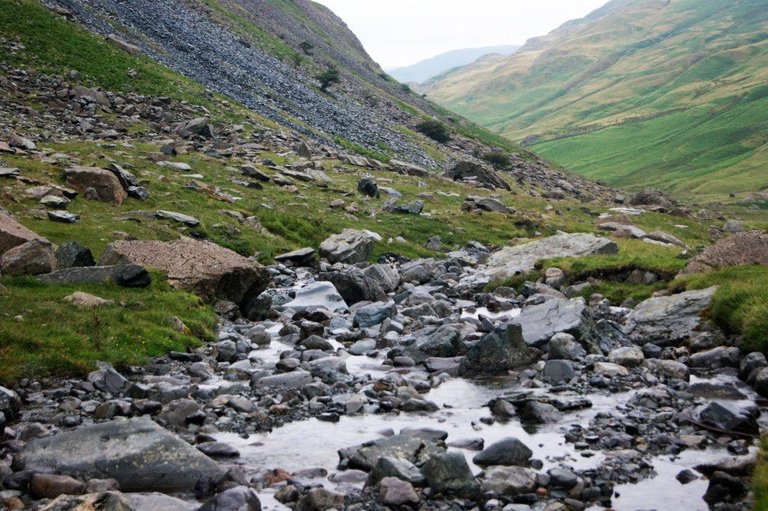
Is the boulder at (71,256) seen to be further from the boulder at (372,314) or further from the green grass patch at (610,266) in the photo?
the green grass patch at (610,266)

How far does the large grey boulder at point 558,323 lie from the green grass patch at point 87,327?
1015 cm

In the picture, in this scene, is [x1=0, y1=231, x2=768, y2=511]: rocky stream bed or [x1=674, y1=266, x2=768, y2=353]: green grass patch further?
[x1=674, y1=266, x2=768, y2=353]: green grass patch

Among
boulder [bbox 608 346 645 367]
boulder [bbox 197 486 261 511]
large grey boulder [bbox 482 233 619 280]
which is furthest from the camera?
large grey boulder [bbox 482 233 619 280]

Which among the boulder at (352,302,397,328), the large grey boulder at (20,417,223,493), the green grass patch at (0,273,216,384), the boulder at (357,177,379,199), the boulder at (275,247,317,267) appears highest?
the boulder at (357,177,379,199)

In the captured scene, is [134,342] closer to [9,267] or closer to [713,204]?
[9,267]

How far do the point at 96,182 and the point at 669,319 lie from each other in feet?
86.2

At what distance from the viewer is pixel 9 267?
19.0 metres

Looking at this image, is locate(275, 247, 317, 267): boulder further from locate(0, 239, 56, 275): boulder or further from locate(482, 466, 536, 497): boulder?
locate(482, 466, 536, 497): boulder

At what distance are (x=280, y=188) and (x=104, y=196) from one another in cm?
1474

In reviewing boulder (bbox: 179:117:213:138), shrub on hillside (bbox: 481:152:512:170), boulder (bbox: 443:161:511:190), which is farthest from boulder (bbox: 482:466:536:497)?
shrub on hillside (bbox: 481:152:512:170)

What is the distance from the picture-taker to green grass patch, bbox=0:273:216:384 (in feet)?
47.0

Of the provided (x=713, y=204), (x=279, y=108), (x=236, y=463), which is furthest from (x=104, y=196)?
(x=713, y=204)

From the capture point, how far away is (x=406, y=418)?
13.8 metres

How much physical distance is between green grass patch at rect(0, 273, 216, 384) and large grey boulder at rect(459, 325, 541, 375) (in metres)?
7.93
